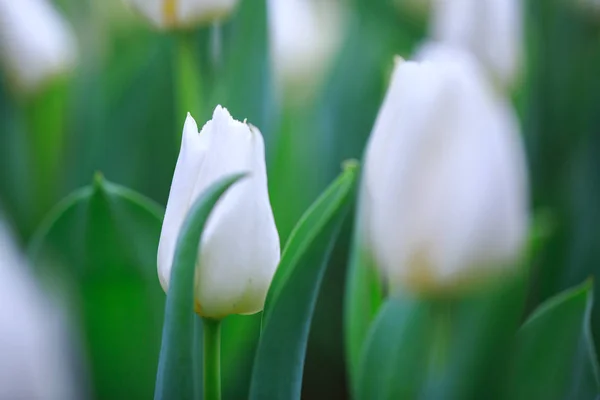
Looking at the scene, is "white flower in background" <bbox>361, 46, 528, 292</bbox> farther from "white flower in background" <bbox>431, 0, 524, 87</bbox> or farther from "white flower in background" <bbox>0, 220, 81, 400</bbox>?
"white flower in background" <bbox>431, 0, 524, 87</bbox>

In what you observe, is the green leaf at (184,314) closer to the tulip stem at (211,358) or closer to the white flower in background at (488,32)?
the tulip stem at (211,358)

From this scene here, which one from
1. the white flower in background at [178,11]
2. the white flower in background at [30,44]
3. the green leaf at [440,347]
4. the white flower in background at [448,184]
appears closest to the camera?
the white flower in background at [448,184]

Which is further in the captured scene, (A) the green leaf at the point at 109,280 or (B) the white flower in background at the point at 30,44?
(B) the white flower in background at the point at 30,44

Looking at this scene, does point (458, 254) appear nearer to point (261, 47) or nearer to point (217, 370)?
point (217, 370)

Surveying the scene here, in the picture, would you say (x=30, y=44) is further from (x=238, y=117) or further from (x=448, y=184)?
(x=448, y=184)

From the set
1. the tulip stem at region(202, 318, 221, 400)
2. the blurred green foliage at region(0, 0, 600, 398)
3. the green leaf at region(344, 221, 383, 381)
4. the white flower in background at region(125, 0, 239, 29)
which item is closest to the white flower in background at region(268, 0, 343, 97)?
Answer: the blurred green foliage at region(0, 0, 600, 398)

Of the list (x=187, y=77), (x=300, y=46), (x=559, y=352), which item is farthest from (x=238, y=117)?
(x=559, y=352)

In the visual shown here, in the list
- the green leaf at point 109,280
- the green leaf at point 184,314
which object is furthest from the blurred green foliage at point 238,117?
the green leaf at point 184,314

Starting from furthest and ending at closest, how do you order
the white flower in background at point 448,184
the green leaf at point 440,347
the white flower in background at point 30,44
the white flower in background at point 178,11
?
the white flower in background at point 30,44
the white flower in background at point 178,11
the green leaf at point 440,347
the white flower in background at point 448,184
